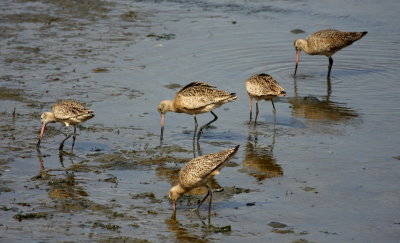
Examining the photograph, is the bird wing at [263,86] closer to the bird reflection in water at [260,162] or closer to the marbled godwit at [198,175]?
the bird reflection in water at [260,162]

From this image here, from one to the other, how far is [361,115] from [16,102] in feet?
20.3

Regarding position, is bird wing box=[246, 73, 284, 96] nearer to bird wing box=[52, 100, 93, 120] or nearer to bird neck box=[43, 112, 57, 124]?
bird wing box=[52, 100, 93, 120]

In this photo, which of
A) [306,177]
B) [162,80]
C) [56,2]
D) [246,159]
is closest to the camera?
[306,177]

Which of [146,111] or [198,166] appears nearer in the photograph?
[198,166]

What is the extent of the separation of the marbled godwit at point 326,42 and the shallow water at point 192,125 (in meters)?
0.46

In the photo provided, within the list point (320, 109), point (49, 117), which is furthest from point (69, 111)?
point (320, 109)

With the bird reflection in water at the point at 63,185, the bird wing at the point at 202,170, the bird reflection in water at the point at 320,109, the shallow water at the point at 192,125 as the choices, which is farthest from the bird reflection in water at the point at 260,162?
the bird reflection in water at the point at 63,185

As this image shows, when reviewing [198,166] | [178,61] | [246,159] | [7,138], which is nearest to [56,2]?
[178,61]

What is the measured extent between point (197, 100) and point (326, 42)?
5.18 metres

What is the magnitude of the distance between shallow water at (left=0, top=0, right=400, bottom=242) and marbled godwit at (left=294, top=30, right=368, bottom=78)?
1.51 feet

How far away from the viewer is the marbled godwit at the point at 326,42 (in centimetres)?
1656

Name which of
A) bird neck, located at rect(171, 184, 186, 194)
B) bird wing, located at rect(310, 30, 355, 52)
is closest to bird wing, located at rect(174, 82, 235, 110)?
bird neck, located at rect(171, 184, 186, 194)

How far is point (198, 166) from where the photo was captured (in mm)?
9484

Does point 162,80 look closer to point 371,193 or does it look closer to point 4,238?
point 371,193
